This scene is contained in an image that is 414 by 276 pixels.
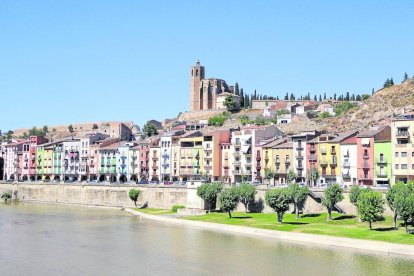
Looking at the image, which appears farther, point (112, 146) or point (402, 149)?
point (112, 146)

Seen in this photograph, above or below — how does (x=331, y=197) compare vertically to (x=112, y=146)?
below

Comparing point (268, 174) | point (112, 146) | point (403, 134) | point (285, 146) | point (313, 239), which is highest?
point (112, 146)

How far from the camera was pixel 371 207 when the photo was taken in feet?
253

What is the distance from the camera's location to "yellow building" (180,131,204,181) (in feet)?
490

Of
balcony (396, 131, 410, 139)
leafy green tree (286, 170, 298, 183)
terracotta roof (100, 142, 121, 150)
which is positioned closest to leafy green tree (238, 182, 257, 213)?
leafy green tree (286, 170, 298, 183)

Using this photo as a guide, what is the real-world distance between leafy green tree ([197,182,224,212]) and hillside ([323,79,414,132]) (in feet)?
216

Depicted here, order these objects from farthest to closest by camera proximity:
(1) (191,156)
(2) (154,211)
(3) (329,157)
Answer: (1) (191,156), (3) (329,157), (2) (154,211)

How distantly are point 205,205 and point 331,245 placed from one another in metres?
37.7

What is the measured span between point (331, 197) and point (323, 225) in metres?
5.53

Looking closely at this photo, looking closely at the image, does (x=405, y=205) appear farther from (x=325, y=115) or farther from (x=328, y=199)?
(x=325, y=115)

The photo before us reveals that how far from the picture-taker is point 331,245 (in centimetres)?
7431

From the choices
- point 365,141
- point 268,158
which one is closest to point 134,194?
point 268,158

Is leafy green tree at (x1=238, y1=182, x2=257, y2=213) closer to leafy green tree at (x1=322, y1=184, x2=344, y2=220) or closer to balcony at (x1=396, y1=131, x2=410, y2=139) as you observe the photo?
leafy green tree at (x1=322, y1=184, x2=344, y2=220)

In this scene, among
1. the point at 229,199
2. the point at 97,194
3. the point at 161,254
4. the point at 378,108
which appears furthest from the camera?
the point at 378,108
